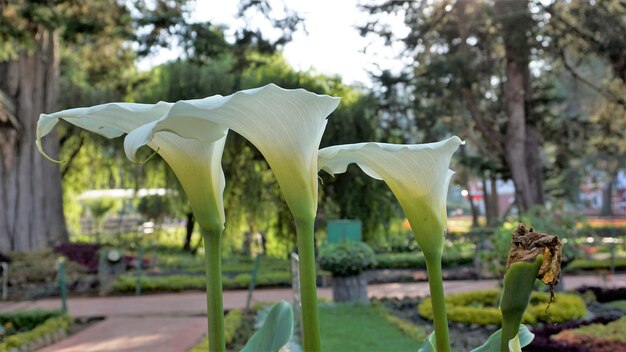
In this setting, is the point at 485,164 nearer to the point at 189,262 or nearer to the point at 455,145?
the point at 189,262

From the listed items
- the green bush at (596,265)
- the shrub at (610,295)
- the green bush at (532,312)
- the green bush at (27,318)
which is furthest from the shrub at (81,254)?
the green bush at (596,265)

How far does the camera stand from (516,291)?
2.80ft

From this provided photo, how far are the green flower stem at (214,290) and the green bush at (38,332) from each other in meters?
6.01

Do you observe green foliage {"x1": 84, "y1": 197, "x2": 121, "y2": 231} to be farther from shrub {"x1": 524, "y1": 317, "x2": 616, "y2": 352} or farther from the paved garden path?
shrub {"x1": 524, "y1": 317, "x2": 616, "y2": 352}

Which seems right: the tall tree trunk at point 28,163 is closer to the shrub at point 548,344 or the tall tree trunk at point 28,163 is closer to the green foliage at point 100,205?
the shrub at point 548,344

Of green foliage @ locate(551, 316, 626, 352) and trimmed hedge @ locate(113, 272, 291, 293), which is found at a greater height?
trimmed hedge @ locate(113, 272, 291, 293)

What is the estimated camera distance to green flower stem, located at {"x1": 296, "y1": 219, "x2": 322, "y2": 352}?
2.93 feet

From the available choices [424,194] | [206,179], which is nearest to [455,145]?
[424,194]

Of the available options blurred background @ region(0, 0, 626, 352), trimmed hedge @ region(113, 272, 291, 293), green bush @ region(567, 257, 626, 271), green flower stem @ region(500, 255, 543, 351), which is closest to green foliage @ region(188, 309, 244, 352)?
blurred background @ region(0, 0, 626, 352)

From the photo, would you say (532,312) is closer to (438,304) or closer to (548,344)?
(548,344)

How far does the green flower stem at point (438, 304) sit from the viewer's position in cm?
96

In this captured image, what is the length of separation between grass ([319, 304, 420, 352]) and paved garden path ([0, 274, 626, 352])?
4.97ft

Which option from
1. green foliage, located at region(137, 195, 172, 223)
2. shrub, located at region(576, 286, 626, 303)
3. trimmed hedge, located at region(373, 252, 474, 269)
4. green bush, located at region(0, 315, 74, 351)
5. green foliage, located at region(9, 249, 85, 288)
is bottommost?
shrub, located at region(576, 286, 626, 303)

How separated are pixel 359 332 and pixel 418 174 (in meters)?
6.57
